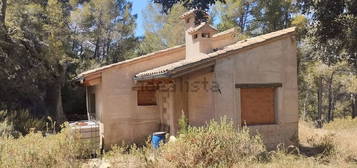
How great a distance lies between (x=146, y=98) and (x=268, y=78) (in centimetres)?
511

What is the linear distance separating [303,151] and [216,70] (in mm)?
4382

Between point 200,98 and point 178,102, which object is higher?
point 200,98

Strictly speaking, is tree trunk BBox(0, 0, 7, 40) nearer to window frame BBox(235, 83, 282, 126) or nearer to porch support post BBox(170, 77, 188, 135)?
porch support post BBox(170, 77, 188, 135)

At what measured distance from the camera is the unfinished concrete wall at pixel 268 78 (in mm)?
11578

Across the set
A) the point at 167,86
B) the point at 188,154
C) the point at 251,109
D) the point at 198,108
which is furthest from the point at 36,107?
the point at 188,154

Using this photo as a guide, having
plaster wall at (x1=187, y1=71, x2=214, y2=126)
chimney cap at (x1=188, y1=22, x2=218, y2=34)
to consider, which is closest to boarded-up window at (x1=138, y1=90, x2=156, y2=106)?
plaster wall at (x1=187, y1=71, x2=214, y2=126)

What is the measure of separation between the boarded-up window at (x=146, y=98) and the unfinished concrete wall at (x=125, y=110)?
0.74ft

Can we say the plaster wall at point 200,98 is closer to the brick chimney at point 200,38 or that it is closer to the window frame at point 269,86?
the window frame at point 269,86

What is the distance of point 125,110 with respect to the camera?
45.8 ft

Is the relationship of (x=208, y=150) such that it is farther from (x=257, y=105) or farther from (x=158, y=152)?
(x=257, y=105)

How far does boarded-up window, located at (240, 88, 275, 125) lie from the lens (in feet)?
39.7

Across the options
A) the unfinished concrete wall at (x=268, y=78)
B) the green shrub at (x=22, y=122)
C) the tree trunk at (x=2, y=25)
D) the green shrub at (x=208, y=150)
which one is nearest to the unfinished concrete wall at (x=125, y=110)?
the unfinished concrete wall at (x=268, y=78)

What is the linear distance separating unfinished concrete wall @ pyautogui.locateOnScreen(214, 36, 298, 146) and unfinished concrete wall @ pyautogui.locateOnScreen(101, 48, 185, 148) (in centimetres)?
390

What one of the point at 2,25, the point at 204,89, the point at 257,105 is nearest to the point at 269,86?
the point at 257,105
